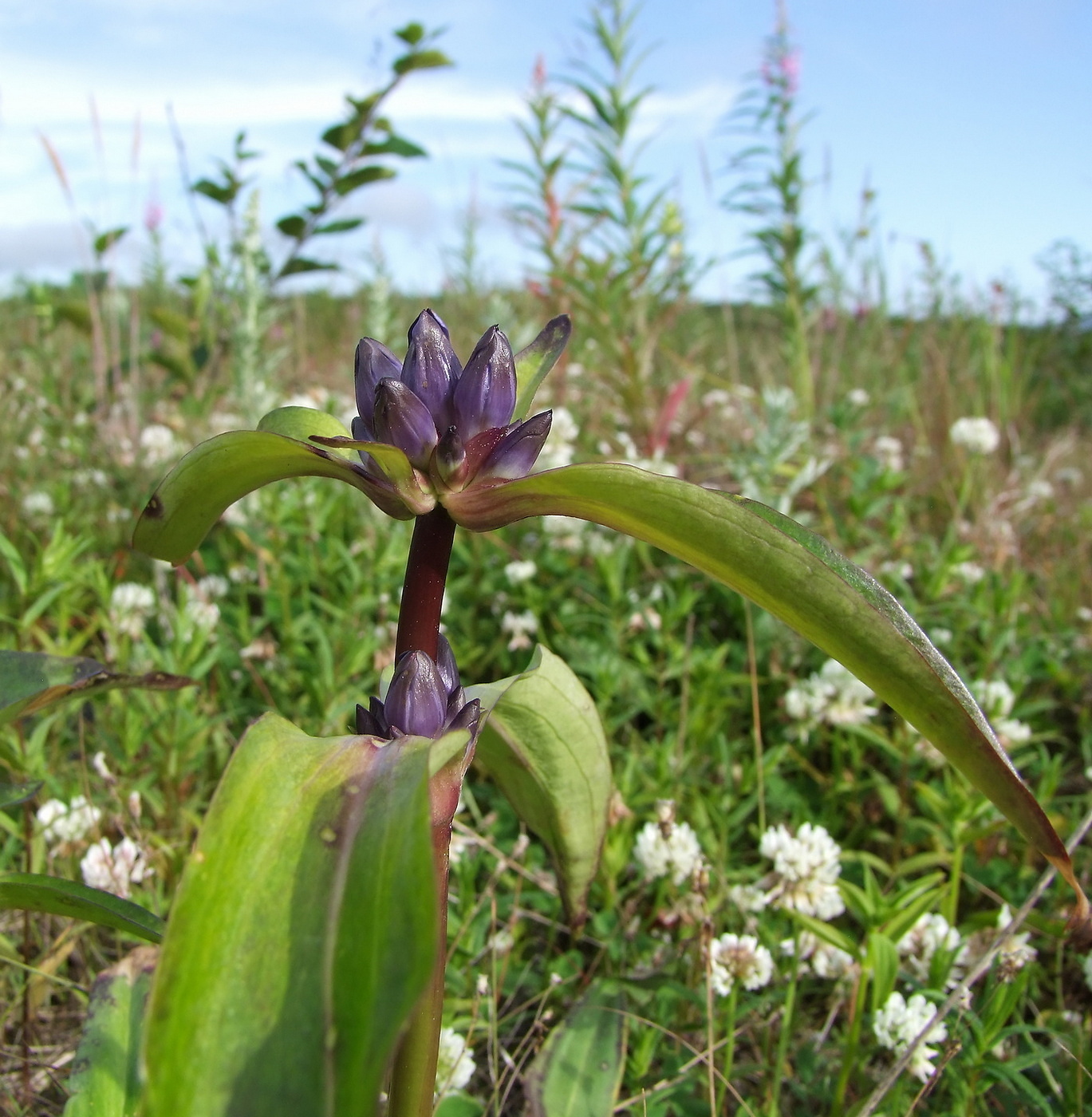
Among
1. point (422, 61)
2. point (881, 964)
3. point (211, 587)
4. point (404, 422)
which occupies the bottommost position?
point (881, 964)

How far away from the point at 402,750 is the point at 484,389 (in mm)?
337

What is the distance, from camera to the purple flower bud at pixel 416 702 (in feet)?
2.63

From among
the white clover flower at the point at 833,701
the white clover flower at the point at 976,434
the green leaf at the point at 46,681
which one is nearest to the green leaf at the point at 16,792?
the green leaf at the point at 46,681

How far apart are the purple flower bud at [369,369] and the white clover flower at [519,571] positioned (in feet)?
5.32

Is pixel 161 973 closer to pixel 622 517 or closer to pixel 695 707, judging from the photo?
pixel 622 517

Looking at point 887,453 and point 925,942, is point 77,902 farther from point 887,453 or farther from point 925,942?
point 887,453

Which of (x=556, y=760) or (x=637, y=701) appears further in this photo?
(x=637, y=701)

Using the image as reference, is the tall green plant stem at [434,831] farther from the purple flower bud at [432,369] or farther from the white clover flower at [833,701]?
the white clover flower at [833,701]

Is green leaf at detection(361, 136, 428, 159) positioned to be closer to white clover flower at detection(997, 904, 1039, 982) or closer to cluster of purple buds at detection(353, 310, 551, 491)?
cluster of purple buds at detection(353, 310, 551, 491)

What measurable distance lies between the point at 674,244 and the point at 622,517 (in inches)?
129

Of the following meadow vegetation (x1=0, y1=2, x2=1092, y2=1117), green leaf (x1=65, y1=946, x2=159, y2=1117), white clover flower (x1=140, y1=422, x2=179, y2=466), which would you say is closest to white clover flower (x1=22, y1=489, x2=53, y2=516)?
meadow vegetation (x1=0, y1=2, x2=1092, y2=1117)

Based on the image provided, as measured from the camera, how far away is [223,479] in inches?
33.7

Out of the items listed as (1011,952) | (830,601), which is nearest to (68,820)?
(830,601)

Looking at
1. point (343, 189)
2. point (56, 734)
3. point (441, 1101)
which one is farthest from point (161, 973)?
point (343, 189)
